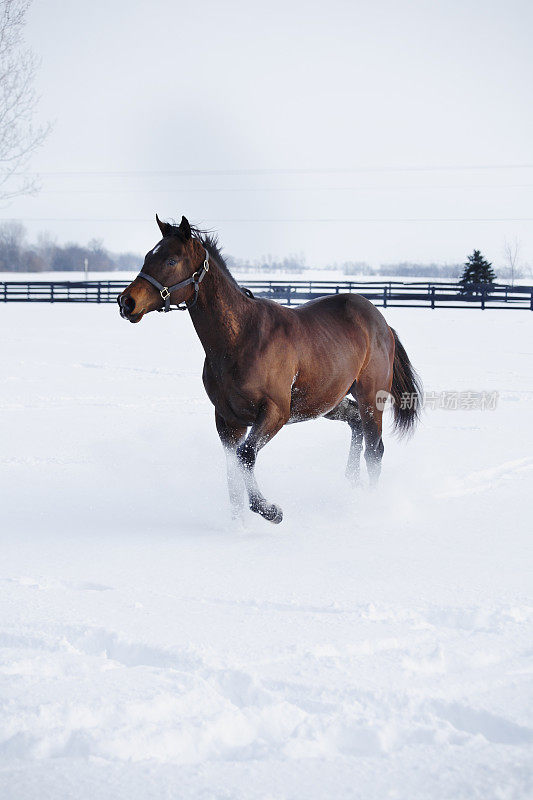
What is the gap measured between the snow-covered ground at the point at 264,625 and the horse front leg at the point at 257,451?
18 cm

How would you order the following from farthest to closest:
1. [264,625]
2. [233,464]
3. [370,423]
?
[370,423] < [233,464] < [264,625]

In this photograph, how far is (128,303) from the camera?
3822 mm

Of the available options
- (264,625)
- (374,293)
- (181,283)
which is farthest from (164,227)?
(374,293)

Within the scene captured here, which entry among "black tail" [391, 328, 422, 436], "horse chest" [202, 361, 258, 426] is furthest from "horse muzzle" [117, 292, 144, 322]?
"black tail" [391, 328, 422, 436]

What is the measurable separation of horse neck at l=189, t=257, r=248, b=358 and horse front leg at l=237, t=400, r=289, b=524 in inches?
17.0

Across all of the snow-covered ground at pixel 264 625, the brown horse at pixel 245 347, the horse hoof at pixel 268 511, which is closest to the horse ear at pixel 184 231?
the brown horse at pixel 245 347

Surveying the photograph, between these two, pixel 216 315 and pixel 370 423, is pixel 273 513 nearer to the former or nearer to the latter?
pixel 216 315

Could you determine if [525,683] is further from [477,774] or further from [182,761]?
[182,761]

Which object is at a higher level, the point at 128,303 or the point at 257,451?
the point at 128,303

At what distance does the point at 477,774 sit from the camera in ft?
6.48

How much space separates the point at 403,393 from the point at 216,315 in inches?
93.9

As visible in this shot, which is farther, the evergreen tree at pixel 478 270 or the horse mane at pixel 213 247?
the evergreen tree at pixel 478 270

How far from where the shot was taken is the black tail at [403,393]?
19.8 ft

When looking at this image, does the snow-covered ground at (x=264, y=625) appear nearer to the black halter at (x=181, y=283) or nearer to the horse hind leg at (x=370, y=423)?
the horse hind leg at (x=370, y=423)
